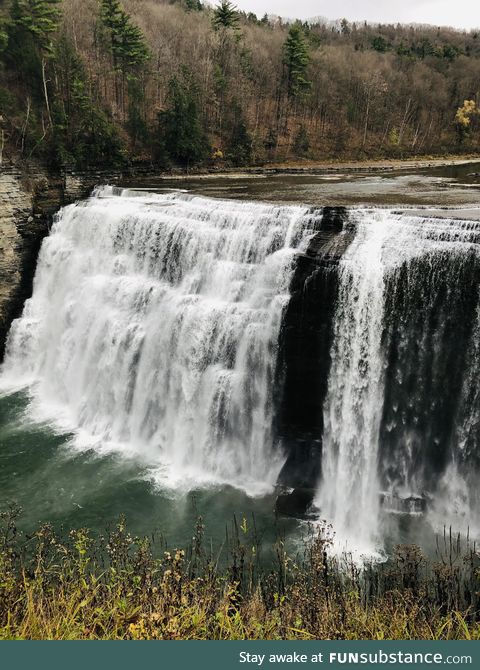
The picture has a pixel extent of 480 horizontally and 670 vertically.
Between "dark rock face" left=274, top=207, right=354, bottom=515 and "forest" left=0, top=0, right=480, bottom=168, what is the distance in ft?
68.3

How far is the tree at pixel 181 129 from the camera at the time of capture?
36906 millimetres

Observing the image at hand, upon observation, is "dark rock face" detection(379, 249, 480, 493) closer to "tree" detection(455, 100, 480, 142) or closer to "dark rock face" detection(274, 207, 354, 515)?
"dark rock face" detection(274, 207, 354, 515)

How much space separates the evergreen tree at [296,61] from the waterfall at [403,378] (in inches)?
1733

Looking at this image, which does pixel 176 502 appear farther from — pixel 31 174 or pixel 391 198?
pixel 31 174

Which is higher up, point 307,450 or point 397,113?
point 397,113

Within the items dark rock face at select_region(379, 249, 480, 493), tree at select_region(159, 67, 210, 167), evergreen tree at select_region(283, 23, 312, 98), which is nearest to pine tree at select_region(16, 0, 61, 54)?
tree at select_region(159, 67, 210, 167)

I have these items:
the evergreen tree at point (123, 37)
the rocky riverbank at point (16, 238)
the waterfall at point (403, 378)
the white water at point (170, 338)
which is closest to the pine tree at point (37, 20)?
the evergreen tree at point (123, 37)

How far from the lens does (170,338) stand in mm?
17031

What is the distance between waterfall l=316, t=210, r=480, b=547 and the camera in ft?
42.7

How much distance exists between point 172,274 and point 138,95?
2748cm

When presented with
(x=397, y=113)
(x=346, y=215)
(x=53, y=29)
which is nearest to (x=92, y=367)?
(x=346, y=215)

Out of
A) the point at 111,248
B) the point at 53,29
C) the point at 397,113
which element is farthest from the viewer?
the point at 397,113

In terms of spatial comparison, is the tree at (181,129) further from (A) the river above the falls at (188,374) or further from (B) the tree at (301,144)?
(A) the river above the falls at (188,374)

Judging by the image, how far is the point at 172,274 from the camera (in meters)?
18.7
